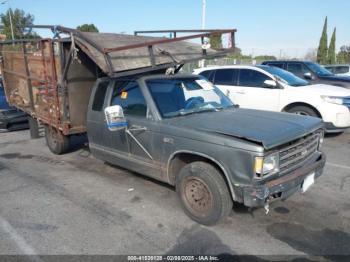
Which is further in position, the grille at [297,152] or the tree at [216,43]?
the tree at [216,43]

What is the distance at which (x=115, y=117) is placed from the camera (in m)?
4.26

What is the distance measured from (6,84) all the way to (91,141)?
4.38 m

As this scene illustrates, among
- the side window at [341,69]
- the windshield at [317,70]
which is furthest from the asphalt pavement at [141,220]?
the side window at [341,69]

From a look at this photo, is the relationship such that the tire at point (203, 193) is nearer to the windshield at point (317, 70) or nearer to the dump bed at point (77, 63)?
the dump bed at point (77, 63)

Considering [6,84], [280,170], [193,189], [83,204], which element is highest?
[6,84]

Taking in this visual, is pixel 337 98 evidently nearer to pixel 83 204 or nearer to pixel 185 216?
pixel 185 216

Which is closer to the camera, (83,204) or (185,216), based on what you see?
Result: (185,216)

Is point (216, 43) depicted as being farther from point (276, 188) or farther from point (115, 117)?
point (276, 188)

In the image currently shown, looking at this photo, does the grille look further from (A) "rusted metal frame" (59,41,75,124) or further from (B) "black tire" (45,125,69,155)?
(B) "black tire" (45,125,69,155)

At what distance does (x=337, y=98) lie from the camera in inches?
296

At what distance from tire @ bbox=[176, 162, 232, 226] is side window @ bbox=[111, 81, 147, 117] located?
1097 millimetres

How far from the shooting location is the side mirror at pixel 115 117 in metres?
4.20

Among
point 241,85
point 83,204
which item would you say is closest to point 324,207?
point 83,204

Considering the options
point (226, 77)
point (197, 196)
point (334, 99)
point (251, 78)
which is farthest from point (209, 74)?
point (197, 196)
